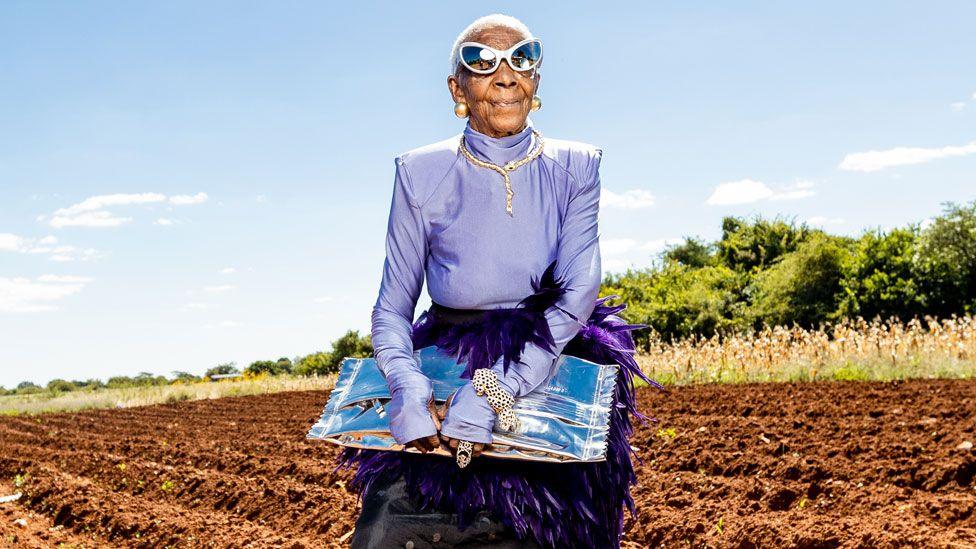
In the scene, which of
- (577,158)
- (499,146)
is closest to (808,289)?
(577,158)

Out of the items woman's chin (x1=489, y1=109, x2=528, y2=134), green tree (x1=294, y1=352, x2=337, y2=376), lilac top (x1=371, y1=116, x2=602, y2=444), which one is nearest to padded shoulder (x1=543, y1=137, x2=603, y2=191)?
lilac top (x1=371, y1=116, x2=602, y2=444)

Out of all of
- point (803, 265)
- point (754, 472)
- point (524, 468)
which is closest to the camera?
point (524, 468)

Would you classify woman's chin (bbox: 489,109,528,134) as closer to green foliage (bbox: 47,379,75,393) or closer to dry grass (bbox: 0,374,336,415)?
dry grass (bbox: 0,374,336,415)

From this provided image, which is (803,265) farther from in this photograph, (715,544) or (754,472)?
(715,544)

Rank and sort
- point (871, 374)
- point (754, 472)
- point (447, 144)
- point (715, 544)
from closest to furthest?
point (447, 144) → point (715, 544) → point (754, 472) → point (871, 374)

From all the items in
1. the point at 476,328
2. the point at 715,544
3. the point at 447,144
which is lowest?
the point at 715,544

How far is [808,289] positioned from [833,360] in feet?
35.9

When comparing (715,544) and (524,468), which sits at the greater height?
(524,468)

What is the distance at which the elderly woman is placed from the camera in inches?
89.8

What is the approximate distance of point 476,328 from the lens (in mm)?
2365

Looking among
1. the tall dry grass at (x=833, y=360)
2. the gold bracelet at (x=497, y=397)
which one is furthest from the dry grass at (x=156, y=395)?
the gold bracelet at (x=497, y=397)

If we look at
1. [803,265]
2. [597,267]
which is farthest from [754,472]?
[803,265]

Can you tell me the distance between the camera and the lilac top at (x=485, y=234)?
7.79 ft

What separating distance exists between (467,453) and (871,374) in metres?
11.5
